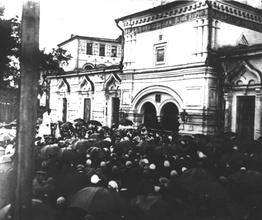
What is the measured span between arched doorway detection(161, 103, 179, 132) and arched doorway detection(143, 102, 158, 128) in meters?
0.67

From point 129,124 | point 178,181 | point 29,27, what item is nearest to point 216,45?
point 129,124

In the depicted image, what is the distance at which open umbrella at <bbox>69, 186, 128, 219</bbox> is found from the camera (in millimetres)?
4477

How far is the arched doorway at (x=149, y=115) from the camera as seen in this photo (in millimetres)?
18984

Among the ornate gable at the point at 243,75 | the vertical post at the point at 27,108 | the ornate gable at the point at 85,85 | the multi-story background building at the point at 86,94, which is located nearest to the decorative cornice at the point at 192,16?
the ornate gable at the point at 243,75

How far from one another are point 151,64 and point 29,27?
15509 mm

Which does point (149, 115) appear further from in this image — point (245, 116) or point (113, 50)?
point (113, 50)

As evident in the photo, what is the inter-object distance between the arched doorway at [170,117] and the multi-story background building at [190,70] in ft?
0.18

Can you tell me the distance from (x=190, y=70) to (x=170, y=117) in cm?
297

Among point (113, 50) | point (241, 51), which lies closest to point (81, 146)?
point (241, 51)

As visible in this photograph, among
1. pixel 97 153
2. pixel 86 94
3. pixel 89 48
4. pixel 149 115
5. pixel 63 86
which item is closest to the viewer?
pixel 97 153

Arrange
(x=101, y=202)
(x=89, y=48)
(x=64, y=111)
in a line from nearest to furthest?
(x=101, y=202) < (x=64, y=111) < (x=89, y=48)

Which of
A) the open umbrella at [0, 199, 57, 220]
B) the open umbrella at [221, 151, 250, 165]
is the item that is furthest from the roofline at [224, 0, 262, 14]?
the open umbrella at [0, 199, 57, 220]

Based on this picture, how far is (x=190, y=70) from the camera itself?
661 inches

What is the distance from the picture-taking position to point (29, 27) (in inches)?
154
